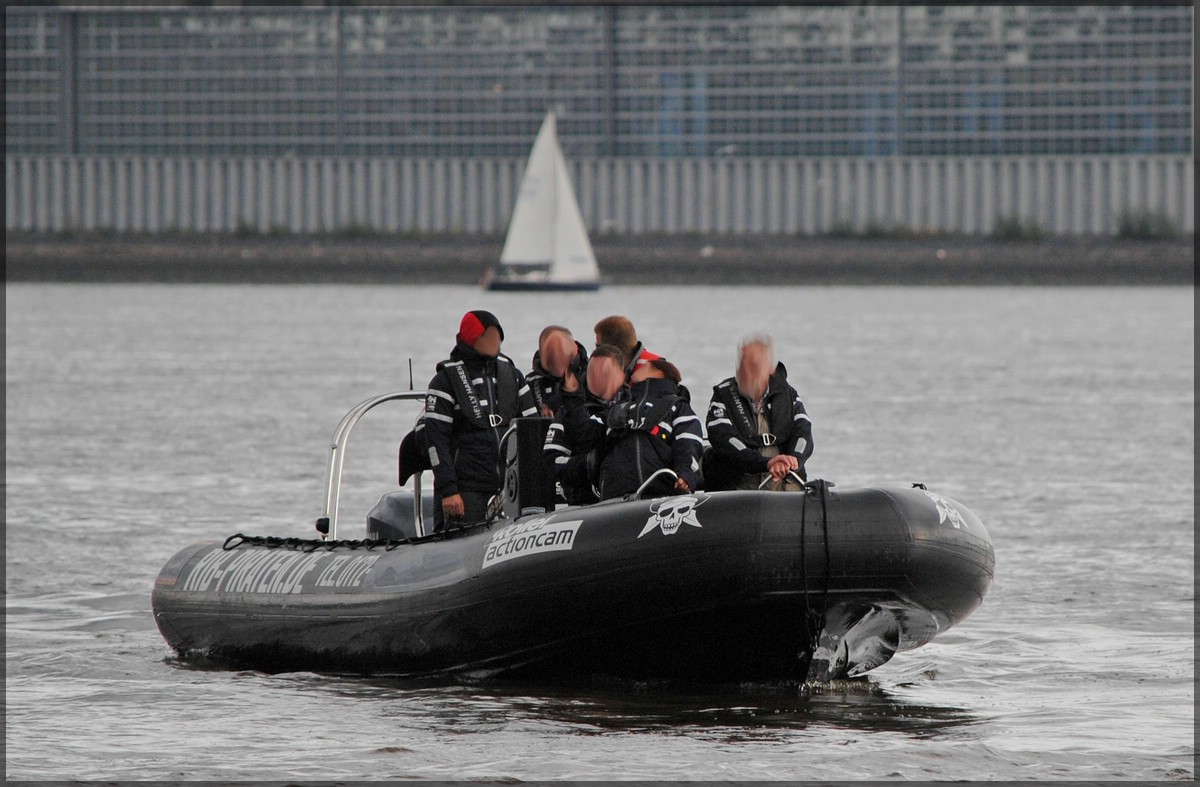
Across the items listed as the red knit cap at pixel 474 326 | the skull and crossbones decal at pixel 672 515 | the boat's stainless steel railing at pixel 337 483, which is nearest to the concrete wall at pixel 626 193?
the boat's stainless steel railing at pixel 337 483

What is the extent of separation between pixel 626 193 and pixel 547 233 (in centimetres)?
1650

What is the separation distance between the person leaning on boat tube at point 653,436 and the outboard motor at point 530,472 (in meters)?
0.44

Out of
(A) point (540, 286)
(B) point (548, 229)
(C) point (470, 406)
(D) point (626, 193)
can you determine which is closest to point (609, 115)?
(D) point (626, 193)

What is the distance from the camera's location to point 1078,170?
331ft

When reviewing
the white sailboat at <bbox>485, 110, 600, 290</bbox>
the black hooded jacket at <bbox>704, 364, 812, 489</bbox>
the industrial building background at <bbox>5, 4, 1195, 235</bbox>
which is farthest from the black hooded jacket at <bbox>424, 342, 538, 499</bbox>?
the industrial building background at <bbox>5, 4, 1195, 235</bbox>

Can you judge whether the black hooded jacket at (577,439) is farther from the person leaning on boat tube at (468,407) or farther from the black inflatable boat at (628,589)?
the person leaning on boat tube at (468,407)

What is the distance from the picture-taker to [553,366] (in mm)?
10375

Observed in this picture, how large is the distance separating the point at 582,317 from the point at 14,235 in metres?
50.0

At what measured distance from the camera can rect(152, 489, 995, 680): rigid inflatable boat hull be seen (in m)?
8.95

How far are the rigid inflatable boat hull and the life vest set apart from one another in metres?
0.54

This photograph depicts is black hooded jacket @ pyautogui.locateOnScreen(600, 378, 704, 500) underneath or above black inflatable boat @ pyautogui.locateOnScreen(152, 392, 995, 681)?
above

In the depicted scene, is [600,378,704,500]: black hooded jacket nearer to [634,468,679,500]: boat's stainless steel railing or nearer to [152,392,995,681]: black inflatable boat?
[634,468,679,500]: boat's stainless steel railing

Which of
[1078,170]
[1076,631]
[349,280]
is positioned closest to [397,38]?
[349,280]

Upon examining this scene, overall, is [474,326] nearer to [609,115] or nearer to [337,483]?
[337,483]
